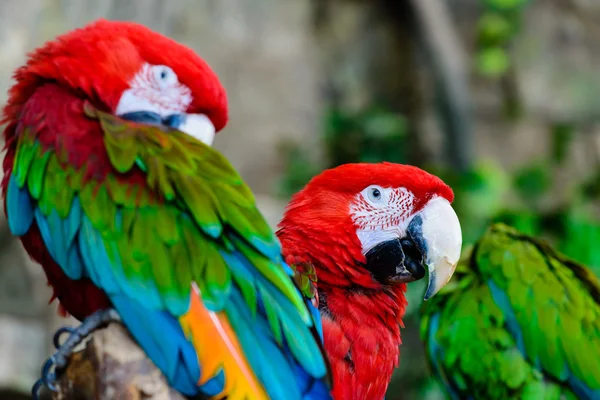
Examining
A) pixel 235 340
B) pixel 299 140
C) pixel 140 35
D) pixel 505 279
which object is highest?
pixel 140 35

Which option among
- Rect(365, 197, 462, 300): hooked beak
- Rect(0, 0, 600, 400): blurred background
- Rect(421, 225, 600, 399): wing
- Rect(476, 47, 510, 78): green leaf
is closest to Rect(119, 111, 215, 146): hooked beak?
Rect(365, 197, 462, 300): hooked beak

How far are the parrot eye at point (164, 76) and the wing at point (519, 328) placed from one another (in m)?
0.83

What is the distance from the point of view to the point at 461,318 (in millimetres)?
1411

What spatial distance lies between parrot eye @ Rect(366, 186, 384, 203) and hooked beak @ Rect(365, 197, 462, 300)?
2.5 inches

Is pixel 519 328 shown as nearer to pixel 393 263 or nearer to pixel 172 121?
pixel 393 263

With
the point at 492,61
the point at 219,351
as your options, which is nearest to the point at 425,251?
the point at 219,351

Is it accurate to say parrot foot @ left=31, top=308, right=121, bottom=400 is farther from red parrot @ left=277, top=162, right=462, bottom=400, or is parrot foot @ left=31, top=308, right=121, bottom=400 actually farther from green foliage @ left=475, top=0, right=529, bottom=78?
green foliage @ left=475, top=0, right=529, bottom=78

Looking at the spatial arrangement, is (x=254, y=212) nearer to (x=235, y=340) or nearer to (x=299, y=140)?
(x=235, y=340)

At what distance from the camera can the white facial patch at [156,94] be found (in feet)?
2.99

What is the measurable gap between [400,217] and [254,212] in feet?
0.89

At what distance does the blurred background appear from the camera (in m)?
2.98

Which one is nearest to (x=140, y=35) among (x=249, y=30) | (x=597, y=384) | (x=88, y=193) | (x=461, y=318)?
(x=88, y=193)

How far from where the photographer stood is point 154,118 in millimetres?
930

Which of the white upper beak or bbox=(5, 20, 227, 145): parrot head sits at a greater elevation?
bbox=(5, 20, 227, 145): parrot head
